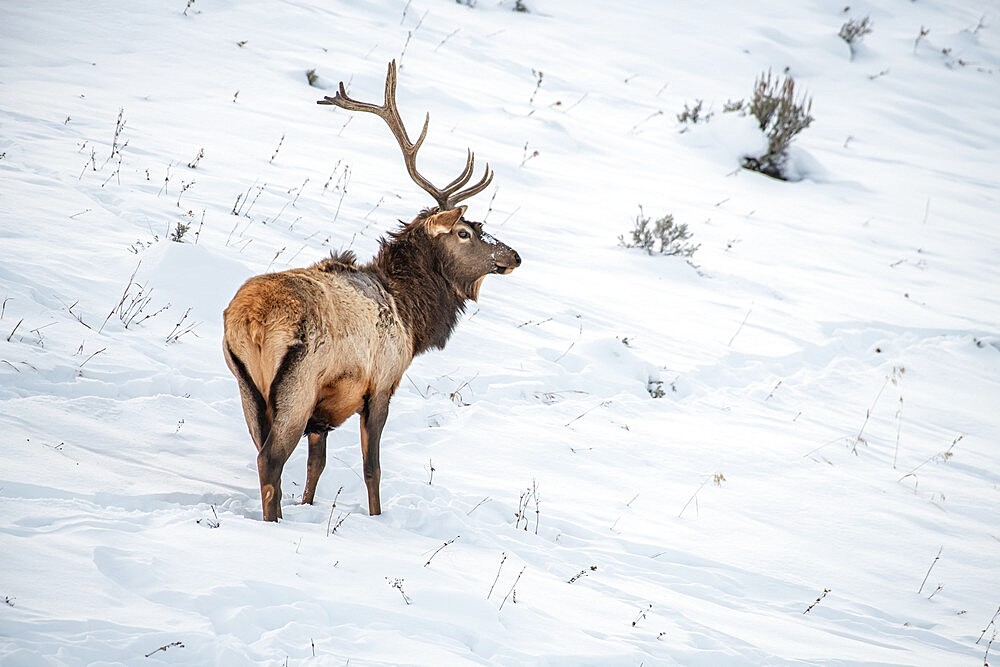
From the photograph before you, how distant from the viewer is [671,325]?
8.66m

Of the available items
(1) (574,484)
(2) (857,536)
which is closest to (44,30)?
(1) (574,484)

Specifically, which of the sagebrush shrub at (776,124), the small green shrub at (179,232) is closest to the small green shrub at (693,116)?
the sagebrush shrub at (776,124)

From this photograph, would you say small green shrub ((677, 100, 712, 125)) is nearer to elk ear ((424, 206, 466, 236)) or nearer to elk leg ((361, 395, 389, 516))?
elk ear ((424, 206, 466, 236))

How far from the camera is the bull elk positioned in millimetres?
4230

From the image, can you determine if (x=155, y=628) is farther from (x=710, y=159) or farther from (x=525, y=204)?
(x=710, y=159)

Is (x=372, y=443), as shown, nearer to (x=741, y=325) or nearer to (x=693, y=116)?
(x=741, y=325)

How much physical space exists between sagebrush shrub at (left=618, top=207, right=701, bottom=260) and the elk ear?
4372 millimetres

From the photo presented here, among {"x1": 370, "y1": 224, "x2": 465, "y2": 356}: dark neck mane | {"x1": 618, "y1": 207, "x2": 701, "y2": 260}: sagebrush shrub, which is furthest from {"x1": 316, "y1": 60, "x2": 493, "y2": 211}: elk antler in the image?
{"x1": 618, "y1": 207, "x2": 701, "y2": 260}: sagebrush shrub

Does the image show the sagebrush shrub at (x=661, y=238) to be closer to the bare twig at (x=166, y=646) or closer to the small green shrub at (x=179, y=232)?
the small green shrub at (x=179, y=232)

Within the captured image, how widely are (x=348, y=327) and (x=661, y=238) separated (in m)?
6.04

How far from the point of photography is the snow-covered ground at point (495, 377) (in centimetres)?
375

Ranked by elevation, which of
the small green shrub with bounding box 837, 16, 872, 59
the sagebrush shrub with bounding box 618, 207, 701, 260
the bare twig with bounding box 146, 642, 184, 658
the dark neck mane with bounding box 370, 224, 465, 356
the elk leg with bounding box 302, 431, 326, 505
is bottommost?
the elk leg with bounding box 302, 431, 326, 505

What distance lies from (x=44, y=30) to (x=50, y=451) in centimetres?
813

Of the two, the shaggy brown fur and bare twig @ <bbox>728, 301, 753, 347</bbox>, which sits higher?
the shaggy brown fur
